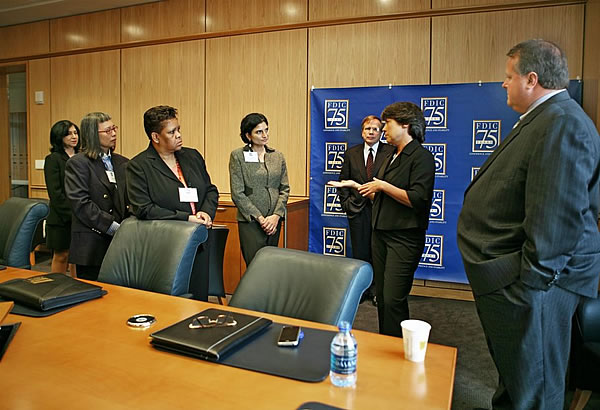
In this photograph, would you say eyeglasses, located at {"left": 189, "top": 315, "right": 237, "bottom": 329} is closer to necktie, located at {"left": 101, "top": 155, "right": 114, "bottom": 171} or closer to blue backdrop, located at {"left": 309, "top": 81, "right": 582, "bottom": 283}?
necktie, located at {"left": 101, "top": 155, "right": 114, "bottom": 171}

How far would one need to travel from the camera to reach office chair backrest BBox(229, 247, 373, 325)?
1682mm

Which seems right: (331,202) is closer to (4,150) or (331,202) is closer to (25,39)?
(25,39)

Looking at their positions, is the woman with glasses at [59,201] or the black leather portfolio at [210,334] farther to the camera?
the woman with glasses at [59,201]

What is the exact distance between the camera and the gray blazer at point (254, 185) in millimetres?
3896

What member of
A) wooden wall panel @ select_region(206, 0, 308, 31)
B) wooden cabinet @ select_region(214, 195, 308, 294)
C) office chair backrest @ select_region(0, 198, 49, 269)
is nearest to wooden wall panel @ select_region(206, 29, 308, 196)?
wooden wall panel @ select_region(206, 0, 308, 31)

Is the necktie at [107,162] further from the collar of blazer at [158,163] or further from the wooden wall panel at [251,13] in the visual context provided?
the wooden wall panel at [251,13]

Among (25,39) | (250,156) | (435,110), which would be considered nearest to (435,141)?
(435,110)

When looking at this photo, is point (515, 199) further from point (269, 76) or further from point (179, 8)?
point (179, 8)

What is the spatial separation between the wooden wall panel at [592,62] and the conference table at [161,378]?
322 cm

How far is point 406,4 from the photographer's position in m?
4.68

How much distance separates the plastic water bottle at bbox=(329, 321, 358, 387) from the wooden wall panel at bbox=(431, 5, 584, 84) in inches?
155

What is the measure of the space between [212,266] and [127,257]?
3.19 ft

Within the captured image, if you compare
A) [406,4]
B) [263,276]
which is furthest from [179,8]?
[263,276]

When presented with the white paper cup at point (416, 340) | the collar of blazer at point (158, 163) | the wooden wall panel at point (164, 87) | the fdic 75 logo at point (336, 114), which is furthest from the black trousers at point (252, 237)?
the white paper cup at point (416, 340)
